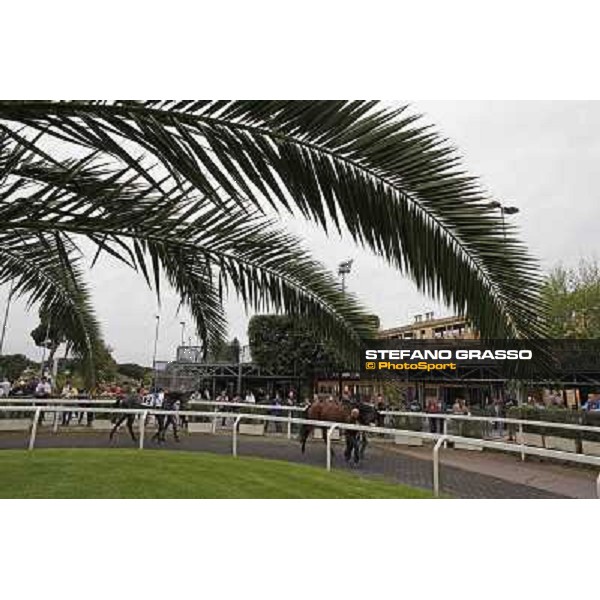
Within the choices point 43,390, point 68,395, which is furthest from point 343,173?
point 68,395

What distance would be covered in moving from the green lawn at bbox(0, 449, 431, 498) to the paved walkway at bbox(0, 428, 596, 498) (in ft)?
2.72

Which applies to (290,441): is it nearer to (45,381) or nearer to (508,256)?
(45,381)

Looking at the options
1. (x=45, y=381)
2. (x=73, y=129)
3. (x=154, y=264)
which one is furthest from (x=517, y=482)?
(x=45, y=381)

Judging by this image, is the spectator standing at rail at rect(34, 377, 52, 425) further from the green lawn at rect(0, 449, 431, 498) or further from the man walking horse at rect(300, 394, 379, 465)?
the man walking horse at rect(300, 394, 379, 465)

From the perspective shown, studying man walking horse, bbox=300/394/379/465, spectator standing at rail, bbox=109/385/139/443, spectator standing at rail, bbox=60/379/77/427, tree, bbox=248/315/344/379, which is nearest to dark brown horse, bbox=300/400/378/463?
man walking horse, bbox=300/394/379/465

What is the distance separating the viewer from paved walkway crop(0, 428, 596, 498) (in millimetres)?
7762

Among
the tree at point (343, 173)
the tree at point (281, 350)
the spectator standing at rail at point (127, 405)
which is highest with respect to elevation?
the tree at point (281, 350)

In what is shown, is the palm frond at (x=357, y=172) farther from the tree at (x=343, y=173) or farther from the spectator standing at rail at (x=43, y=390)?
the spectator standing at rail at (x=43, y=390)

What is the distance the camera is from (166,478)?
23.4 feet

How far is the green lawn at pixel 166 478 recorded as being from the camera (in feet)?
21.0

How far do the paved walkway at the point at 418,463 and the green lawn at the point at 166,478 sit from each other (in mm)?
829

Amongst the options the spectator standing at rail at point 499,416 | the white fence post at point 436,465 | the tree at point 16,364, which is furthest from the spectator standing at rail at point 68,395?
the tree at point 16,364

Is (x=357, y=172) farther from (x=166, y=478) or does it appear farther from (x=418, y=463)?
(x=418, y=463)

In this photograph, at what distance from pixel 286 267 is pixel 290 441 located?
337 inches
